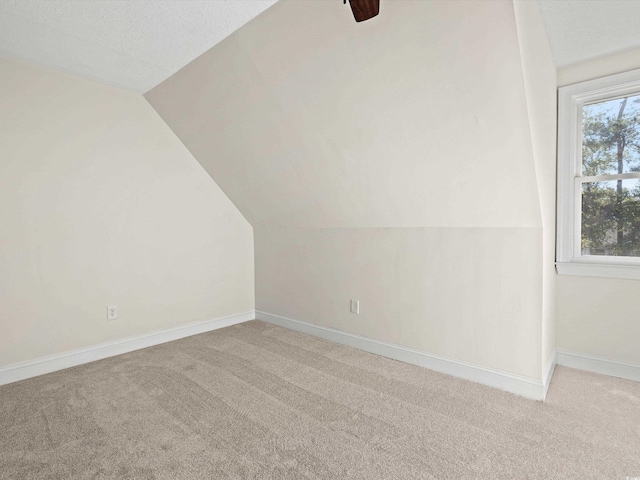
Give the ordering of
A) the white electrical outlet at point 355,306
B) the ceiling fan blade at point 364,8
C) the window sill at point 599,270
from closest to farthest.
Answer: the ceiling fan blade at point 364,8, the window sill at point 599,270, the white electrical outlet at point 355,306

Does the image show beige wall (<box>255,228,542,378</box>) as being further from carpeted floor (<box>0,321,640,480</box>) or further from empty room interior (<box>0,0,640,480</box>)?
carpeted floor (<box>0,321,640,480</box>)

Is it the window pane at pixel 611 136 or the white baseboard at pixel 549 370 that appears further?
the window pane at pixel 611 136

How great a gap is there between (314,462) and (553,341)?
81.6 inches

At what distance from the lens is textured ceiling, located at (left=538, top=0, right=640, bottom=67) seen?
190 cm

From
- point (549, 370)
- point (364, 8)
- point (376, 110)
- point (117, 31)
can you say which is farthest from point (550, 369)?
point (117, 31)

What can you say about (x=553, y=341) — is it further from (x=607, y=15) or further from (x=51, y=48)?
(x=51, y=48)

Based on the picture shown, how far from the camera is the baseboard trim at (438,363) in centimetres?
224

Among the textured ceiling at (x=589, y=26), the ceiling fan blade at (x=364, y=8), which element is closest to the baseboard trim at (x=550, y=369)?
the textured ceiling at (x=589, y=26)

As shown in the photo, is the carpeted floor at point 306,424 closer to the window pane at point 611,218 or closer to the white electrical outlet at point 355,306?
the white electrical outlet at point 355,306

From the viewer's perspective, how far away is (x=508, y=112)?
182 cm

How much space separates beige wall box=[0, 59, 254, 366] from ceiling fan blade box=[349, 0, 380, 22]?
236 centimetres

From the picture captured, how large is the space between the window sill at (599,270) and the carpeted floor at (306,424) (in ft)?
2.34

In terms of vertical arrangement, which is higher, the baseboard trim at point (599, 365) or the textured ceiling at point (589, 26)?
the textured ceiling at point (589, 26)

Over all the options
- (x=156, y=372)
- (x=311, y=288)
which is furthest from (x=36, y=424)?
(x=311, y=288)
